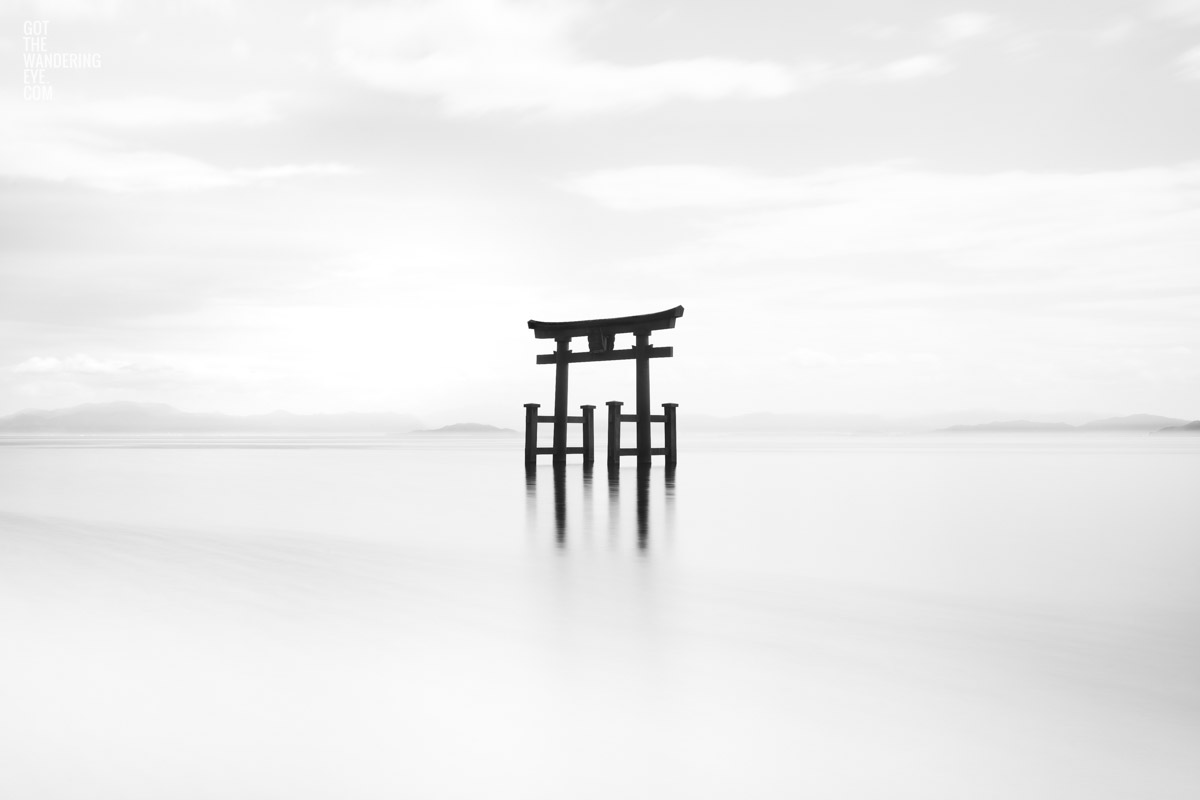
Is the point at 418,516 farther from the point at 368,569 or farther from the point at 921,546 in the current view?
the point at 921,546

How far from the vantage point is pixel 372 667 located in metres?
3.90

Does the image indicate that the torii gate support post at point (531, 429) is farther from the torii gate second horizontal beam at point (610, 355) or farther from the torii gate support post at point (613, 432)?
the torii gate support post at point (613, 432)

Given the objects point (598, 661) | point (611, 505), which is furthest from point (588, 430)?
point (598, 661)

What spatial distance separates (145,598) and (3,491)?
1150 cm

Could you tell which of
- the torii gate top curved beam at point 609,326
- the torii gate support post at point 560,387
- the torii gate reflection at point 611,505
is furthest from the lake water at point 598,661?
the torii gate support post at point 560,387

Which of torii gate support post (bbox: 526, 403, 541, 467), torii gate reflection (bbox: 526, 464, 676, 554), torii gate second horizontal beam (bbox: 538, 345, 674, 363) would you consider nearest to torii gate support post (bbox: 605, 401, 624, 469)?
torii gate reflection (bbox: 526, 464, 676, 554)

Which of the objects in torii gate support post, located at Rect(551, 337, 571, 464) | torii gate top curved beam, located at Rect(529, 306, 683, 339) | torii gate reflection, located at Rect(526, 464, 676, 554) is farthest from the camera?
torii gate support post, located at Rect(551, 337, 571, 464)

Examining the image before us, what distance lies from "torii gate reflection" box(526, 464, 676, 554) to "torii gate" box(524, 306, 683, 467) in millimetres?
714

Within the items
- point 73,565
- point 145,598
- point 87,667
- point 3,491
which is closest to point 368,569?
point 145,598

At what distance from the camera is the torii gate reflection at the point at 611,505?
350 inches

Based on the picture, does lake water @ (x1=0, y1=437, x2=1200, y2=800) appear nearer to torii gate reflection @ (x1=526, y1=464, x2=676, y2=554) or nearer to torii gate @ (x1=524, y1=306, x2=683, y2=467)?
torii gate reflection @ (x1=526, y1=464, x2=676, y2=554)

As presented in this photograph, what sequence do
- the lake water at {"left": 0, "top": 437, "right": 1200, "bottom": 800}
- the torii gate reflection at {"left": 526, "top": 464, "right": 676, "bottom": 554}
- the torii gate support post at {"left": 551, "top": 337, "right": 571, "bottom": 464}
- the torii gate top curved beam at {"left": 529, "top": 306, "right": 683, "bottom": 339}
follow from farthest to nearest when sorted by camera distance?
the torii gate support post at {"left": 551, "top": 337, "right": 571, "bottom": 464} → the torii gate top curved beam at {"left": 529, "top": 306, "right": 683, "bottom": 339} → the torii gate reflection at {"left": 526, "top": 464, "right": 676, "bottom": 554} → the lake water at {"left": 0, "top": 437, "right": 1200, "bottom": 800}

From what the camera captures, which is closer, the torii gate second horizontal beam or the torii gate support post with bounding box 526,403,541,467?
the torii gate second horizontal beam

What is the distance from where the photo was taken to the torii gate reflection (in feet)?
29.1
